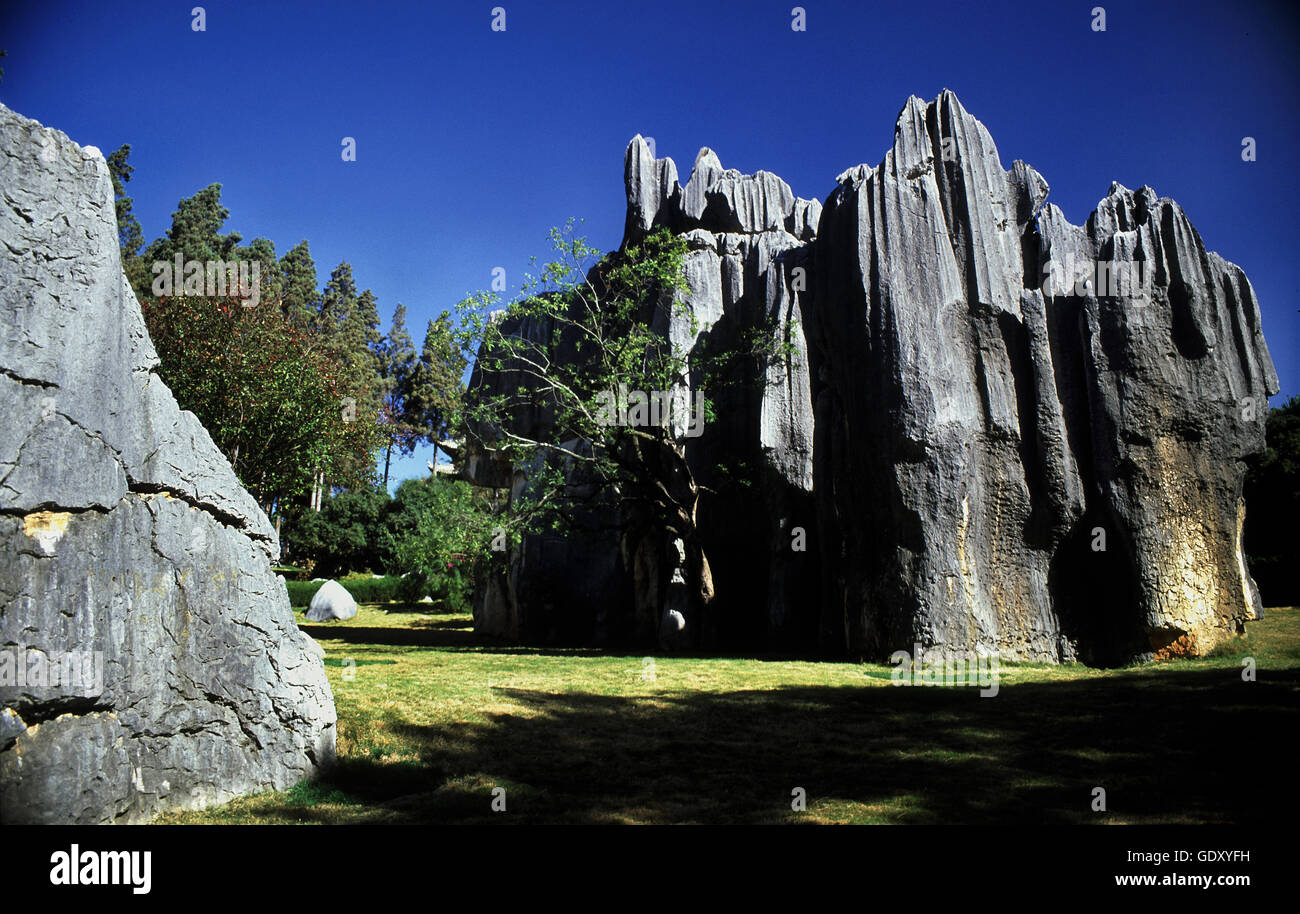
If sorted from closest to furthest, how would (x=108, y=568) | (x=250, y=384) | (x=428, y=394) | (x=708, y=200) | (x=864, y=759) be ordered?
(x=108, y=568) → (x=864, y=759) → (x=250, y=384) → (x=708, y=200) → (x=428, y=394)

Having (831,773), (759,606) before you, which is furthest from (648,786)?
(759,606)

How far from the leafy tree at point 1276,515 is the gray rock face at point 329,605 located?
2824 cm

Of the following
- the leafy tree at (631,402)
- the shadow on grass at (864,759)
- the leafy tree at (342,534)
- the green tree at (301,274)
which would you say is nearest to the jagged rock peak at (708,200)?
the leafy tree at (631,402)

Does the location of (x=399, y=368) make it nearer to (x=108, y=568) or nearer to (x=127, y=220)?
(x=127, y=220)

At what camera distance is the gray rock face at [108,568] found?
195 inches

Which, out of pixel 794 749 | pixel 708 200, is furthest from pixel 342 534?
pixel 794 749

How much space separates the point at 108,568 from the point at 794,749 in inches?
235

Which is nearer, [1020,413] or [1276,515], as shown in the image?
[1020,413]

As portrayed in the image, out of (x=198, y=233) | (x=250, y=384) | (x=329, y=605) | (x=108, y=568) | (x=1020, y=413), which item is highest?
(x=198, y=233)

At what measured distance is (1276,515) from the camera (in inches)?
857

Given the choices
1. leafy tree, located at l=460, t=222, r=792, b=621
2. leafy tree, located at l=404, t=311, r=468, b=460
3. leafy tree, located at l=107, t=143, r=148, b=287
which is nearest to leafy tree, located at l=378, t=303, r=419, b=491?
leafy tree, located at l=404, t=311, r=468, b=460

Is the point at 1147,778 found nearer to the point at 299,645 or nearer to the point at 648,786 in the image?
the point at 648,786

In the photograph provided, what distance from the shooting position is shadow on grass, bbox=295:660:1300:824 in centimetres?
606

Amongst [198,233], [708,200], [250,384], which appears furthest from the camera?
[198,233]
